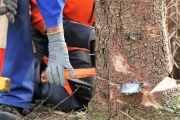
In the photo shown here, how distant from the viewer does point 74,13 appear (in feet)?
8.55

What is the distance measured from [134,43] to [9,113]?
3.04 feet

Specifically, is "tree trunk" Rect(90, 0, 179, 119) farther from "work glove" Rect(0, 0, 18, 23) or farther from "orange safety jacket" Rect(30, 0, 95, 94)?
"orange safety jacket" Rect(30, 0, 95, 94)

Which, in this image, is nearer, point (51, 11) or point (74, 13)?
point (51, 11)

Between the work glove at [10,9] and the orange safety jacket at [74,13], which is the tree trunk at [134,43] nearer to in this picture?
the work glove at [10,9]

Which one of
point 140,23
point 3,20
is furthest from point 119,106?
point 3,20

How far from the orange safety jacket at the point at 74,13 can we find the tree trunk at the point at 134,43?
0.82m

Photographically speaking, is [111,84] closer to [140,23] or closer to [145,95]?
[145,95]

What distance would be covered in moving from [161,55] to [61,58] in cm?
73

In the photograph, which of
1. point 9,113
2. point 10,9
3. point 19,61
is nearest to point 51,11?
point 10,9

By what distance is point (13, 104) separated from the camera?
90.3 inches

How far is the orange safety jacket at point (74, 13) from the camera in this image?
2.51m

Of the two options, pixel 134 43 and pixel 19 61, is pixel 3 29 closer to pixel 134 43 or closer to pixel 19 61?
pixel 19 61

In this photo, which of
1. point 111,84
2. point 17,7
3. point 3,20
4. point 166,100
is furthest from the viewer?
point 17,7

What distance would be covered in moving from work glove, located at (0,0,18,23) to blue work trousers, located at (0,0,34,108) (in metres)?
0.15
